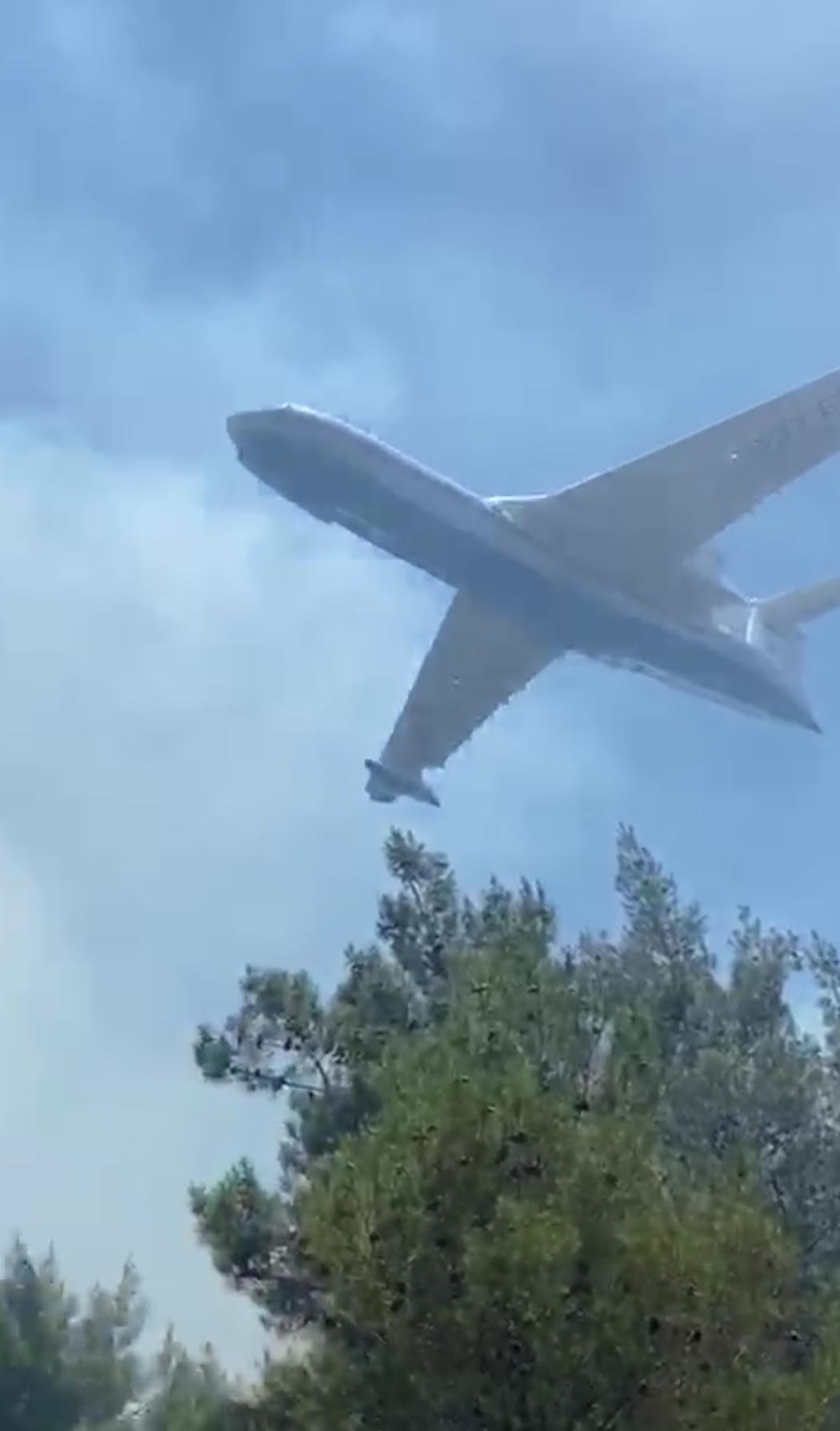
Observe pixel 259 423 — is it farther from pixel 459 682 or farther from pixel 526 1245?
pixel 526 1245

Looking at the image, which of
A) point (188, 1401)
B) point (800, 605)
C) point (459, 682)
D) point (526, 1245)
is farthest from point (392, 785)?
point (526, 1245)

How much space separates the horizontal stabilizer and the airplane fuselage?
2868 millimetres

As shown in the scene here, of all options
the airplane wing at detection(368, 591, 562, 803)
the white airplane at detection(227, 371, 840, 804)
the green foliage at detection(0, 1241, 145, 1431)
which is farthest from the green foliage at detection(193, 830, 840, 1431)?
the airplane wing at detection(368, 591, 562, 803)

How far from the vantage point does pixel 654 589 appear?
126 ft

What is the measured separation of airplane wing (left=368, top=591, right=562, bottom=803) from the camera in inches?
1640

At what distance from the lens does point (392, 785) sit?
39.6 meters

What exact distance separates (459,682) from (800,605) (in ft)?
26.5

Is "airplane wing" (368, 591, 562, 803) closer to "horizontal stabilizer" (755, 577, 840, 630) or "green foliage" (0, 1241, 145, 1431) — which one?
"horizontal stabilizer" (755, 577, 840, 630)

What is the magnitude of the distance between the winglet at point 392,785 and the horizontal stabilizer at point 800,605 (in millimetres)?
8501

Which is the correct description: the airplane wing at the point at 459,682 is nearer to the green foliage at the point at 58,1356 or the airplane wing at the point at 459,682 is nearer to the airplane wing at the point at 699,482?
the airplane wing at the point at 699,482

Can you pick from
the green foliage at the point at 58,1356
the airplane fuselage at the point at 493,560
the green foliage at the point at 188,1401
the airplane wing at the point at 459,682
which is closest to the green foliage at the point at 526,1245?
the green foliage at the point at 188,1401

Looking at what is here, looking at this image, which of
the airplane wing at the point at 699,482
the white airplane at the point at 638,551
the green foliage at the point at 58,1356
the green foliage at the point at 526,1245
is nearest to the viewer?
the green foliage at the point at 526,1245

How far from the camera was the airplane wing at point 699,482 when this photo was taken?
3688cm

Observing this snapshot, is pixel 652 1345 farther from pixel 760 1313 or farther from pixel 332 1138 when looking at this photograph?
pixel 332 1138
